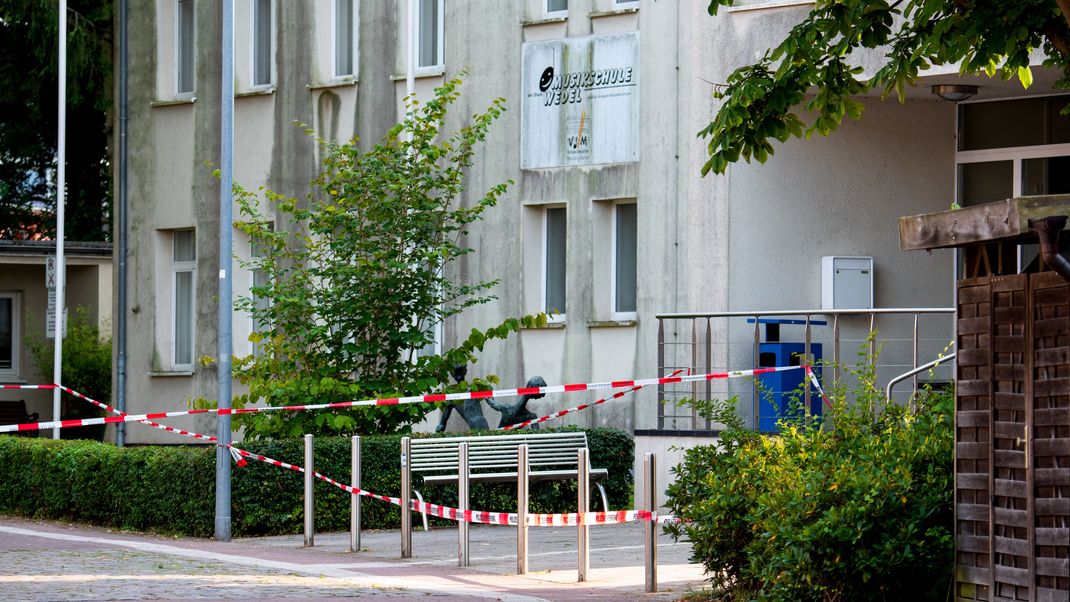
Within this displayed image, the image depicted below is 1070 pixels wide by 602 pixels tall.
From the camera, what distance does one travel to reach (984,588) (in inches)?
390

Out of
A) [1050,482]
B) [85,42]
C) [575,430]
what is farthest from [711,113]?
[85,42]

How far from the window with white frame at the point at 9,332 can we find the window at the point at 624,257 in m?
19.6

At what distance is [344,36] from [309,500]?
1055cm

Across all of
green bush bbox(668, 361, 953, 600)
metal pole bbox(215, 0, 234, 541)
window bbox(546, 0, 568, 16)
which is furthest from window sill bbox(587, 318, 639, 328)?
green bush bbox(668, 361, 953, 600)

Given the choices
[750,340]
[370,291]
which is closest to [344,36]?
[370,291]

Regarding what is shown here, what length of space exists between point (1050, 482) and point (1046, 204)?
1.47 m

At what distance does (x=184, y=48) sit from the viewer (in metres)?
27.7

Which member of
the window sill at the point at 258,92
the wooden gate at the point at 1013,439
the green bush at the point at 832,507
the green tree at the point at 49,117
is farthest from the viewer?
the green tree at the point at 49,117

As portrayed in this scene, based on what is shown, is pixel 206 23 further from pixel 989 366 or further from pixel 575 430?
pixel 989 366

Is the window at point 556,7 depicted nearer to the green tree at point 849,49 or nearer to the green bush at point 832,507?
the green tree at point 849,49

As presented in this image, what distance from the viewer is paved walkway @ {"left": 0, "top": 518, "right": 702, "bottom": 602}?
39.8 feet

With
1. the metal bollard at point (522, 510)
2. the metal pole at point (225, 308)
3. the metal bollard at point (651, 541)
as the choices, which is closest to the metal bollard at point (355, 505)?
the metal pole at point (225, 308)

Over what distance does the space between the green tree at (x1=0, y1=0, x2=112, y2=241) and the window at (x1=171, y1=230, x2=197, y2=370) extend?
9.87 metres

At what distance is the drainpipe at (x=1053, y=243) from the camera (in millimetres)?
9156
